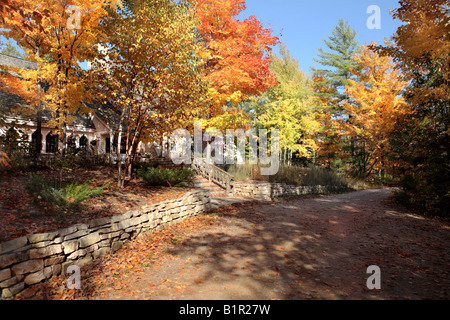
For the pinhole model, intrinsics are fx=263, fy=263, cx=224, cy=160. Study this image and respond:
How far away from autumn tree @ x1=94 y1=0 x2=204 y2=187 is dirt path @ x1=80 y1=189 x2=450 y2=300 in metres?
4.28

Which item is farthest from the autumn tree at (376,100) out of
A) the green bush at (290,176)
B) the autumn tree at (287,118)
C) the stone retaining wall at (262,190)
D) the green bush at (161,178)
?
the green bush at (161,178)

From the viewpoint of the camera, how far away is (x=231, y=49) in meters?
13.9

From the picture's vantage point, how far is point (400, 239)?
687 cm

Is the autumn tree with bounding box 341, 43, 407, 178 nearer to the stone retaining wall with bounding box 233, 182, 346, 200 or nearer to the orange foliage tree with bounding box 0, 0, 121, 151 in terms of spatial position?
the stone retaining wall with bounding box 233, 182, 346, 200

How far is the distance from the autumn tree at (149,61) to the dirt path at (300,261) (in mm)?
4284

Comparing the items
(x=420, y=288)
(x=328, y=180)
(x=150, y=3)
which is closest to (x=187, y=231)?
(x=420, y=288)

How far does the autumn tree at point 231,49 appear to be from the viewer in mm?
13367

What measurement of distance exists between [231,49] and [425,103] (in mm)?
9075

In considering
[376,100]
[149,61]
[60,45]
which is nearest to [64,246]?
[149,61]

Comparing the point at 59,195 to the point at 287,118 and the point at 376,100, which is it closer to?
the point at 287,118

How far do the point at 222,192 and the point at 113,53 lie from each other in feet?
24.8

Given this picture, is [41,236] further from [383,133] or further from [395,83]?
[395,83]

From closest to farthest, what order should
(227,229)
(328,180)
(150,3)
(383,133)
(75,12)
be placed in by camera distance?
(227,229) → (150,3) → (75,12) → (328,180) → (383,133)

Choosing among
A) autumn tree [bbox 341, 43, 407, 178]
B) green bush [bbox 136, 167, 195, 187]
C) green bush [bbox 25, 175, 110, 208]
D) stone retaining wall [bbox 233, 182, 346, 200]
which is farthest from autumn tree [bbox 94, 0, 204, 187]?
autumn tree [bbox 341, 43, 407, 178]
